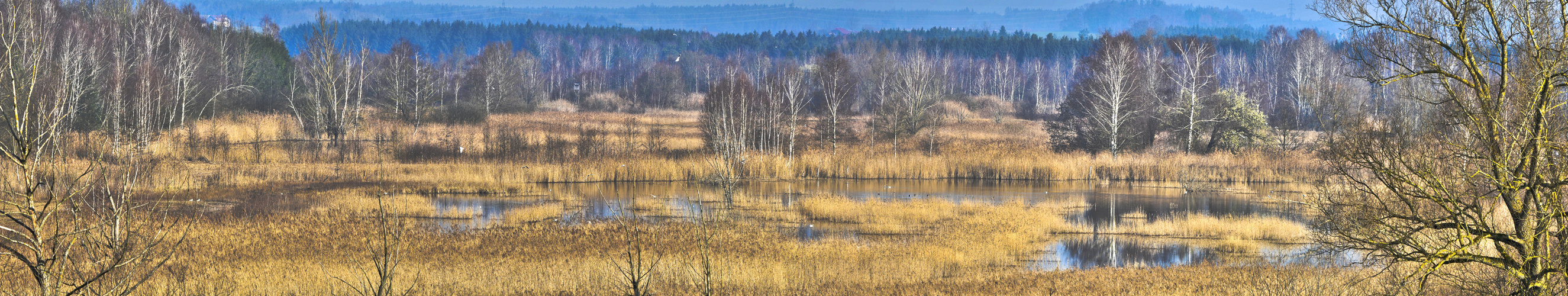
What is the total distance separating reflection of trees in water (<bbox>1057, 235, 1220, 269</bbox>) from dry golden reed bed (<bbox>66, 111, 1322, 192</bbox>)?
13213mm

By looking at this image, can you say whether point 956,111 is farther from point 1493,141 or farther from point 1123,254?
point 1493,141

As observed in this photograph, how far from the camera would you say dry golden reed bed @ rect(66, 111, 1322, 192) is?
99.9ft

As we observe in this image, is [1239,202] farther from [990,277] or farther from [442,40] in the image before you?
[442,40]

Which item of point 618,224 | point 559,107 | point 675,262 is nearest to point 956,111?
point 559,107

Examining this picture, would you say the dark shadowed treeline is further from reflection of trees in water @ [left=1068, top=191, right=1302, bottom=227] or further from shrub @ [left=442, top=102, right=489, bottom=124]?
reflection of trees in water @ [left=1068, top=191, right=1302, bottom=227]

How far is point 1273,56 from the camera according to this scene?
96312 millimetres

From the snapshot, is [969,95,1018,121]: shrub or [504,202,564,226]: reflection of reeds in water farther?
[969,95,1018,121]: shrub

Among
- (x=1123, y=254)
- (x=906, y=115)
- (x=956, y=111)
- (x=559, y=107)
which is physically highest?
(x=559, y=107)

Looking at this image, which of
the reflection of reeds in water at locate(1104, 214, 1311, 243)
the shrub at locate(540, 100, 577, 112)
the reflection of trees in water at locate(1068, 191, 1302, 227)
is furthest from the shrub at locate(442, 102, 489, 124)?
the reflection of reeds in water at locate(1104, 214, 1311, 243)

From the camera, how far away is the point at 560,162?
115 feet

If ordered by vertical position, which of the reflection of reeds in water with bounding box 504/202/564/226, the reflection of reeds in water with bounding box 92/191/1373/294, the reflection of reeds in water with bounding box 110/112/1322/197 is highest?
the reflection of reeds in water with bounding box 110/112/1322/197

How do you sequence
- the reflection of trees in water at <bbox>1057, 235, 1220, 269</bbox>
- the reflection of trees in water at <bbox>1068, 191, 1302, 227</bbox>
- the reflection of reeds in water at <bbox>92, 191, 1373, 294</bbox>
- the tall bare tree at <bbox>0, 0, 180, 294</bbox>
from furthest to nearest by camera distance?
1. the reflection of trees in water at <bbox>1068, 191, 1302, 227</bbox>
2. the reflection of trees in water at <bbox>1057, 235, 1220, 269</bbox>
3. the reflection of reeds in water at <bbox>92, 191, 1373, 294</bbox>
4. the tall bare tree at <bbox>0, 0, 180, 294</bbox>

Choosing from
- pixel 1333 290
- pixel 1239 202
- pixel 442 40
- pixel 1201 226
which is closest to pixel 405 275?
pixel 1333 290

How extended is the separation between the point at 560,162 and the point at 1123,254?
22.5 m
